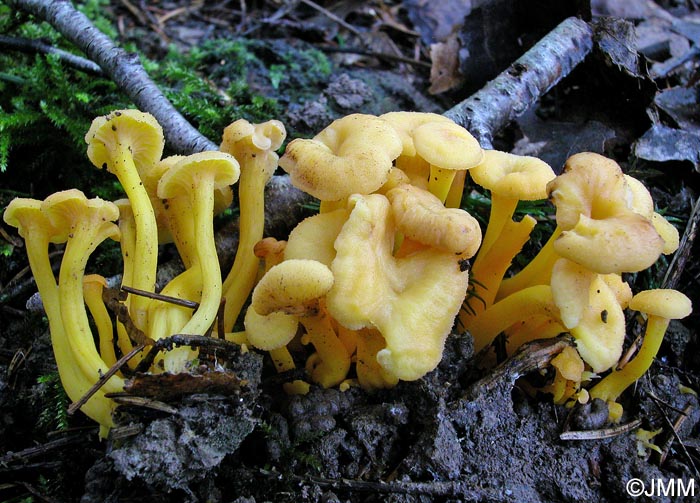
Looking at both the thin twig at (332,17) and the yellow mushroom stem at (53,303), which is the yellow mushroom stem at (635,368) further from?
the thin twig at (332,17)

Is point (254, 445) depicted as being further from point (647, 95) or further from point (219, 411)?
point (647, 95)

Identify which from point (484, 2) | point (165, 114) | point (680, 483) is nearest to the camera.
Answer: point (680, 483)

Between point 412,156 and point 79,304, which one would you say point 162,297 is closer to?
point 79,304

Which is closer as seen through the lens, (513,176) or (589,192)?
(589,192)

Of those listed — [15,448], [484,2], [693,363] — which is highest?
[484,2]

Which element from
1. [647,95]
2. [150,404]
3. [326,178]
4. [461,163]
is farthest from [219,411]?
[647,95]

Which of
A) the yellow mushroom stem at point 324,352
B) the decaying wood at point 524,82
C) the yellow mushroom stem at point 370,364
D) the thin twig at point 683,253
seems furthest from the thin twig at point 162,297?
the thin twig at point 683,253

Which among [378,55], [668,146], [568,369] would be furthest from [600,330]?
[378,55]
